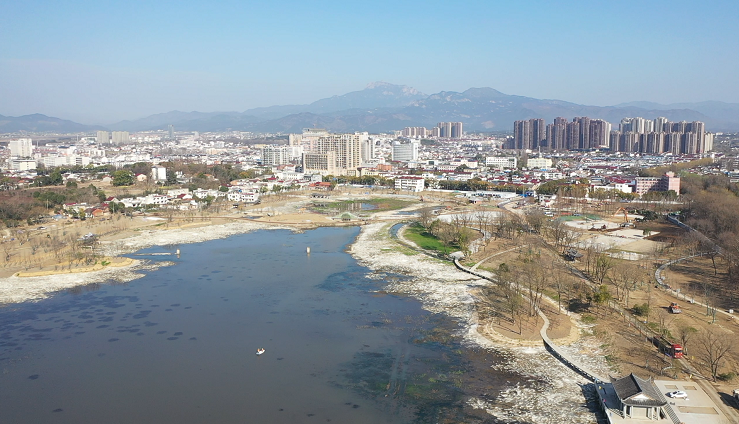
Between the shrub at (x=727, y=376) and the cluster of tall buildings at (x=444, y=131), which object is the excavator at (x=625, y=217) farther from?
the cluster of tall buildings at (x=444, y=131)

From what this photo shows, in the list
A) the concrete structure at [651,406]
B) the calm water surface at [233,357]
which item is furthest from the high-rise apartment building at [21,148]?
the concrete structure at [651,406]

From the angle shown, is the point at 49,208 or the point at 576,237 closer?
the point at 576,237

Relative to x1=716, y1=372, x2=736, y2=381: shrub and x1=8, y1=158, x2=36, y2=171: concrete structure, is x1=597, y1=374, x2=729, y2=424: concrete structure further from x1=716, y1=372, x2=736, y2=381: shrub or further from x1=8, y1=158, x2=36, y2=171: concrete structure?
x1=8, y1=158, x2=36, y2=171: concrete structure

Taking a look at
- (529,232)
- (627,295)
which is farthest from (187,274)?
(529,232)

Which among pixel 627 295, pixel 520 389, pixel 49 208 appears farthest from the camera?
pixel 49 208

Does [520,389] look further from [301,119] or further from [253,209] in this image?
[301,119]

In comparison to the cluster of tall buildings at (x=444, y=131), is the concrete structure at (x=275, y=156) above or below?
below
